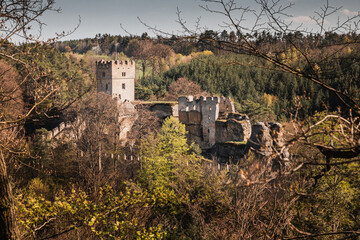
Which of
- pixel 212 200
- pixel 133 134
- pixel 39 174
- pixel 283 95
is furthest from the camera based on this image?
pixel 283 95

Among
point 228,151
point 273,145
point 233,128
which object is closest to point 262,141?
point 273,145

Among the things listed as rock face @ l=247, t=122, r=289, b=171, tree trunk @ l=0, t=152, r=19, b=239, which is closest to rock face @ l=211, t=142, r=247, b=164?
rock face @ l=247, t=122, r=289, b=171

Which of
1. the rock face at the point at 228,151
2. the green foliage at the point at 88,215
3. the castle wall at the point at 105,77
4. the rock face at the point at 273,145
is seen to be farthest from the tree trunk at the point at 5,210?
the castle wall at the point at 105,77

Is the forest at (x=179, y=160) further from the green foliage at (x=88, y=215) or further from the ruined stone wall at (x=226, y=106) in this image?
the ruined stone wall at (x=226, y=106)

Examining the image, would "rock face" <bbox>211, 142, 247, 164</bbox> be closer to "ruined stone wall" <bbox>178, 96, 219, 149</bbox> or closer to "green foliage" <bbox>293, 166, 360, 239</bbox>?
"ruined stone wall" <bbox>178, 96, 219, 149</bbox>

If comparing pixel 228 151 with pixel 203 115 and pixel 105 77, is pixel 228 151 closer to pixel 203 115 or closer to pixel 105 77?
pixel 203 115

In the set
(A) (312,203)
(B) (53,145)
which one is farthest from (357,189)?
(B) (53,145)

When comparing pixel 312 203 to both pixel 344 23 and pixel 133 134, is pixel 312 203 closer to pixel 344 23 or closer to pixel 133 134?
pixel 344 23
